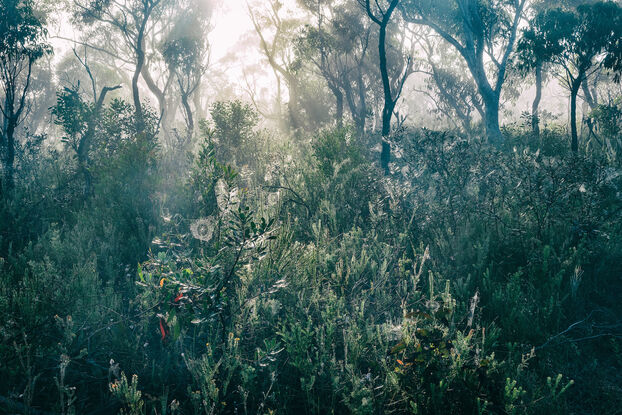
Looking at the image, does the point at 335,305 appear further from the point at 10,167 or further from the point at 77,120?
the point at 77,120

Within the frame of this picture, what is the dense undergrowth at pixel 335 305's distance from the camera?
2.01 metres

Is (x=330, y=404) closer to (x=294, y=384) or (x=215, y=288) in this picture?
(x=294, y=384)

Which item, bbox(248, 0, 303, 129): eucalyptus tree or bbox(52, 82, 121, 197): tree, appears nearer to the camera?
bbox(52, 82, 121, 197): tree

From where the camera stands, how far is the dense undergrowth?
2.01 metres

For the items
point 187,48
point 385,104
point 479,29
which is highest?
point 187,48

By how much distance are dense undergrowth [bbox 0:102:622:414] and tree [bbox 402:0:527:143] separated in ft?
27.0

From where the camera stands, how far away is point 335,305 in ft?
8.32

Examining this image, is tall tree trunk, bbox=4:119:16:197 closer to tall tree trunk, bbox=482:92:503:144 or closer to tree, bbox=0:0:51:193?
tree, bbox=0:0:51:193

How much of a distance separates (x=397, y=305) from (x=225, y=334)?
1.37 m

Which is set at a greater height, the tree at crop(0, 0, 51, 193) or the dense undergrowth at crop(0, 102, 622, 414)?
the tree at crop(0, 0, 51, 193)

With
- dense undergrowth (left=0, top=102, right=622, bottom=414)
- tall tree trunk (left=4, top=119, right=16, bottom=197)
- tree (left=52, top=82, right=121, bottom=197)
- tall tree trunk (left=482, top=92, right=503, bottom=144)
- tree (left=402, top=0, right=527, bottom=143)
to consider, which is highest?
tree (left=402, top=0, right=527, bottom=143)

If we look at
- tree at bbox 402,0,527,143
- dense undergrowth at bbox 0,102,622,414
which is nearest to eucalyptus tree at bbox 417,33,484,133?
tree at bbox 402,0,527,143

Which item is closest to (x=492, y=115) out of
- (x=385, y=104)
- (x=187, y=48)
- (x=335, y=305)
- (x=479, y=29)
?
(x=479, y=29)

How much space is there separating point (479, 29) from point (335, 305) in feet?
44.5
